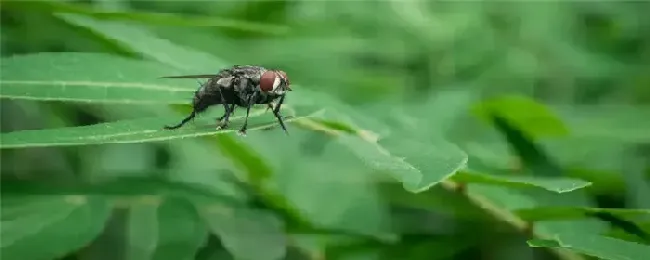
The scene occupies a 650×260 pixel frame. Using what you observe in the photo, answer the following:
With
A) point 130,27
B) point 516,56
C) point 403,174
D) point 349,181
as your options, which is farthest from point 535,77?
point 403,174

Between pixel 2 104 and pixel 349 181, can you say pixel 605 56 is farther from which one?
pixel 2 104

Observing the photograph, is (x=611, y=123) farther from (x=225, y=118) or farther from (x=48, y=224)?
(x=48, y=224)

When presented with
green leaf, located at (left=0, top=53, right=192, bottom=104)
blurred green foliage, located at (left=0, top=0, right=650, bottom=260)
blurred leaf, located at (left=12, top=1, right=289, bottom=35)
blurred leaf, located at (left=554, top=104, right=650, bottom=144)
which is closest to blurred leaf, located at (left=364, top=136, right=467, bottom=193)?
blurred green foliage, located at (left=0, top=0, right=650, bottom=260)

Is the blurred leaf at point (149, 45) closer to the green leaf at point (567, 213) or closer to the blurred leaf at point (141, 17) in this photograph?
the blurred leaf at point (141, 17)

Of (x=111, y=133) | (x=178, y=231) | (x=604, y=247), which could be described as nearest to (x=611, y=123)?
(x=604, y=247)

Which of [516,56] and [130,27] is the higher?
[130,27]

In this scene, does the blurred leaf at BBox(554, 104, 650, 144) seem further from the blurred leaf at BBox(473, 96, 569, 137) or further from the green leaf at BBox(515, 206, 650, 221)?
the green leaf at BBox(515, 206, 650, 221)

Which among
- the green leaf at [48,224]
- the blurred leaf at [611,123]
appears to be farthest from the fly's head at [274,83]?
the blurred leaf at [611,123]

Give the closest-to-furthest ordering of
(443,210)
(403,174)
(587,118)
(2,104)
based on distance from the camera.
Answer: (403,174), (443,210), (2,104), (587,118)
